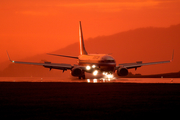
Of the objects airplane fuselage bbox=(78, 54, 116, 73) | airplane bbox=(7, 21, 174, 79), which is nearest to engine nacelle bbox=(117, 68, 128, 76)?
airplane bbox=(7, 21, 174, 79)

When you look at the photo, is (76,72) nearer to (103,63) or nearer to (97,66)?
(97,66)

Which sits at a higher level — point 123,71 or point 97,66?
point 97,66

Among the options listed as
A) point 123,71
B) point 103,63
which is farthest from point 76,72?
point 123,71

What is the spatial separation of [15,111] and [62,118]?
3671 mm

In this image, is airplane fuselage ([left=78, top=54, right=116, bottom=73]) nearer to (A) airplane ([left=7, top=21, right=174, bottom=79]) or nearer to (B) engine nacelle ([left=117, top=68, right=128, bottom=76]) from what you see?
(A) airplane ([left=7, top=21, right=174, bottom=79])

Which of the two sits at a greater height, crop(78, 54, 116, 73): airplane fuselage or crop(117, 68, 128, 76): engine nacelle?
crop(78, 54, 116, 73): airplane fuselage

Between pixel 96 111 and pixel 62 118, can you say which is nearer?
pixel 62 118

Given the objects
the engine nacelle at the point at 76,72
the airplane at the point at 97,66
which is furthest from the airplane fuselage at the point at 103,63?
the engine nacelle at the point at 76,72

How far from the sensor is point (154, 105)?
2028 centimetres

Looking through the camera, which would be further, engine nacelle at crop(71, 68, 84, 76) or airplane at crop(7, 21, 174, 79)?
airplane at crop(7, 21, 174, 79)

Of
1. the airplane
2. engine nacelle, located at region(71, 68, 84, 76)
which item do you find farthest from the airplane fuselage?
engine nacelle, located at region(71, 68, 84, 76)

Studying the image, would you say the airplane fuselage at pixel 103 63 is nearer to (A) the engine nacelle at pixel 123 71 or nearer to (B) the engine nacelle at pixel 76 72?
(A) the engine nacelle at pixel 123 71

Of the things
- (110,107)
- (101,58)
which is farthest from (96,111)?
(101,58)

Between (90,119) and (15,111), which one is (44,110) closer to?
(15,111)
